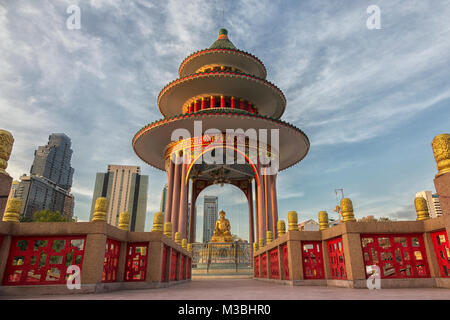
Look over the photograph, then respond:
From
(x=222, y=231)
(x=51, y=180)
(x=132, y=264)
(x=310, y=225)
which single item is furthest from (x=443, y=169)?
(x=51, y=180)

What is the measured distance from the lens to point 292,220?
375 inches

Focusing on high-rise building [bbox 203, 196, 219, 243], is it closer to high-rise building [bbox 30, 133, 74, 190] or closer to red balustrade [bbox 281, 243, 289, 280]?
red balustrade [bbox 281, 243, 289, 280]

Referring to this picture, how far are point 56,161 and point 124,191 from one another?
28167mm

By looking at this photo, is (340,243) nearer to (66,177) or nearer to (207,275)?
(207,275)

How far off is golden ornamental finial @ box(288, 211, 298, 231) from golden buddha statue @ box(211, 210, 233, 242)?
1569cm

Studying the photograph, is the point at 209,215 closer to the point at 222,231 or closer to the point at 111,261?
the point at 222,231

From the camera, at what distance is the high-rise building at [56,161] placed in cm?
8850

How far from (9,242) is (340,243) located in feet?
26.3

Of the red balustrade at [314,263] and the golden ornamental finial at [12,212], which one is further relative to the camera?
the red balustrade at [314,263]

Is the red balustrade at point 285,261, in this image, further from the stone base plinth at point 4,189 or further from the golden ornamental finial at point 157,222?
the stone base plinth at point 4,189

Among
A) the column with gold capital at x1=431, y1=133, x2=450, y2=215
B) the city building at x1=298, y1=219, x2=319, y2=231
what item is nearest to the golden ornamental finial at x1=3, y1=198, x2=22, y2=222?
the column with gold capital at x1=431, y1=133, x2=450, y2=215

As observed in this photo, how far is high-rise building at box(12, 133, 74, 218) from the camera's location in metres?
53.6

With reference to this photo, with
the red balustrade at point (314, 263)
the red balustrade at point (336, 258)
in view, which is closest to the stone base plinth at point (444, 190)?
the red balustrade at point (336, 258)
